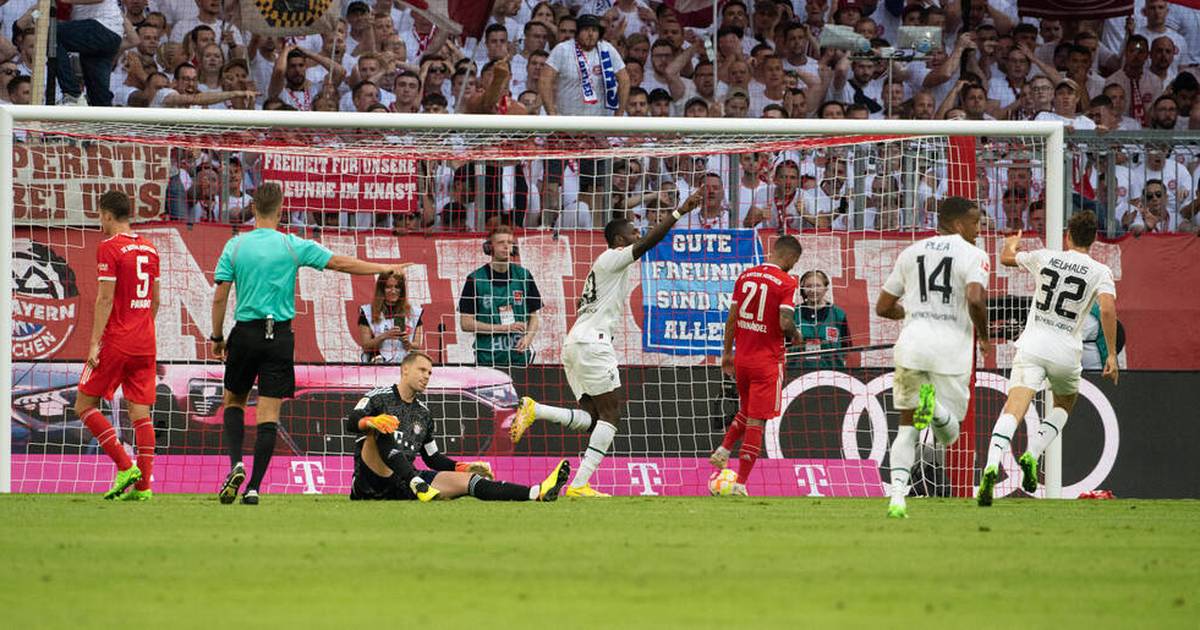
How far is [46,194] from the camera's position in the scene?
1530 centimetres

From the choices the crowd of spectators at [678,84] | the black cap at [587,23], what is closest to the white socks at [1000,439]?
the crowd of spectators at [678,84]

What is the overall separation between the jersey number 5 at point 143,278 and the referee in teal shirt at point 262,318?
743mm

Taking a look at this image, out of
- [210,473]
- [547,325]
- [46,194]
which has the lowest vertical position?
[210,473]

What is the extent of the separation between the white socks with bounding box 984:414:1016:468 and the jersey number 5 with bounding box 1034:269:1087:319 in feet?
3.17

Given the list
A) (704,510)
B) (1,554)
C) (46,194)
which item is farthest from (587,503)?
(46,194)

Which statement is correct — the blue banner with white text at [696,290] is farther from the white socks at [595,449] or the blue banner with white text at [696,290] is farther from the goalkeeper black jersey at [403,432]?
the goalkeeper black jersey at [403,432]

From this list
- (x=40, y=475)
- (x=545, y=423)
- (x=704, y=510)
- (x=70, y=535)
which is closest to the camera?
(x=70, y=535)

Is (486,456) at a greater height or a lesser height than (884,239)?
lesser

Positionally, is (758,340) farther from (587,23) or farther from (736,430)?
(587,23)

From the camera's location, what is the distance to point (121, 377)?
1187 cm

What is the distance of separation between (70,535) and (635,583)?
338cm

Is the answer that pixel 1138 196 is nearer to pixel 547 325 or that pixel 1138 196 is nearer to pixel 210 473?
pixel 547 325

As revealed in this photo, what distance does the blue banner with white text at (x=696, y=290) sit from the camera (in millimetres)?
15969

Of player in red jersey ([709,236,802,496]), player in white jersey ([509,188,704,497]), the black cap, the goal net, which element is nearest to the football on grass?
player in red jersey ([709,236,802,496])
